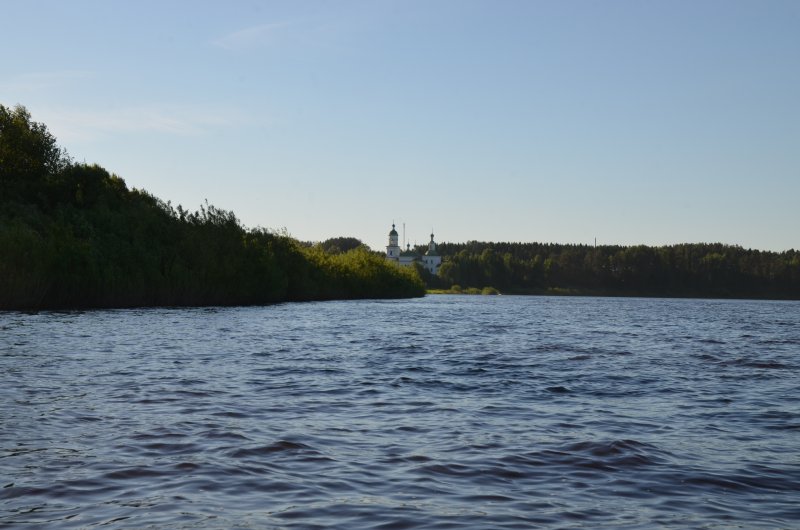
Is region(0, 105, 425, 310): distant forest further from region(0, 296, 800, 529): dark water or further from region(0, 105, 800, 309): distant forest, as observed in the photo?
region(0, 296, 800, 529): dark water

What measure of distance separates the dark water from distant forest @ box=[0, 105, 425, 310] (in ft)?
105

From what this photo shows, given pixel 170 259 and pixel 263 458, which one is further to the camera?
pixel 170 259

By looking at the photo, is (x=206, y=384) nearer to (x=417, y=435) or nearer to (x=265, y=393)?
(x=265, y=393)

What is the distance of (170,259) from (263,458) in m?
69.4

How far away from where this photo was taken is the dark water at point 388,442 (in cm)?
977

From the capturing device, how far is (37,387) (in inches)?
784

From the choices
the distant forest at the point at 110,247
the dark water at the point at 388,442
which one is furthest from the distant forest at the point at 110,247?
the dark water at the point at 388,442

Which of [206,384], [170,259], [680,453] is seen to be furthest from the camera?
[170,259]

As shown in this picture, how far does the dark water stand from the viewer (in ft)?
32.0

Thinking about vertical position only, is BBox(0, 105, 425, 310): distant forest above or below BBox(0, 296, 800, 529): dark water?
above

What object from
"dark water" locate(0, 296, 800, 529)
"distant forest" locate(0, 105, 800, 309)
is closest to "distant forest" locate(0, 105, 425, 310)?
"distant forest" locate(0, 105, 800, 309)

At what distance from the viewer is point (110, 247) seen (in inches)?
2800

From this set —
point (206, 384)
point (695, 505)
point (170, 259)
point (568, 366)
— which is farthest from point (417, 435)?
point (170, 259)

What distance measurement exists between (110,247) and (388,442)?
62638 millimetres
